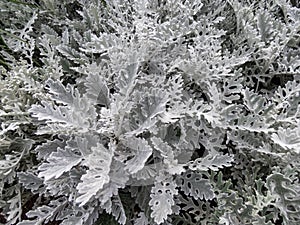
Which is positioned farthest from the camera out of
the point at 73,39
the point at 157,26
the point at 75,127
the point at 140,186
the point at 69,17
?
the point at 69,17

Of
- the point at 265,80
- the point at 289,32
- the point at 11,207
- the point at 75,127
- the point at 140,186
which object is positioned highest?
the point at 289,32

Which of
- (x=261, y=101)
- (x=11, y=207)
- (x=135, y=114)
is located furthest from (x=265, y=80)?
(x=11, y=207)

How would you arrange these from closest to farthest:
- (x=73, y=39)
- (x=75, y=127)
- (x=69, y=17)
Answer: (x=75, y=127)
(x=73, y=39)
(x=69, y=17)

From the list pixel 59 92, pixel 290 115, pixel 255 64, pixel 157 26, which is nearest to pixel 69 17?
pixel 157 26

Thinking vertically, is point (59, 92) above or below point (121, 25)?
below

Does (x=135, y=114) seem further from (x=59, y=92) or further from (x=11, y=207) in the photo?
(x=11, y=207)

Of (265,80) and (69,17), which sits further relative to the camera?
(69,17)
